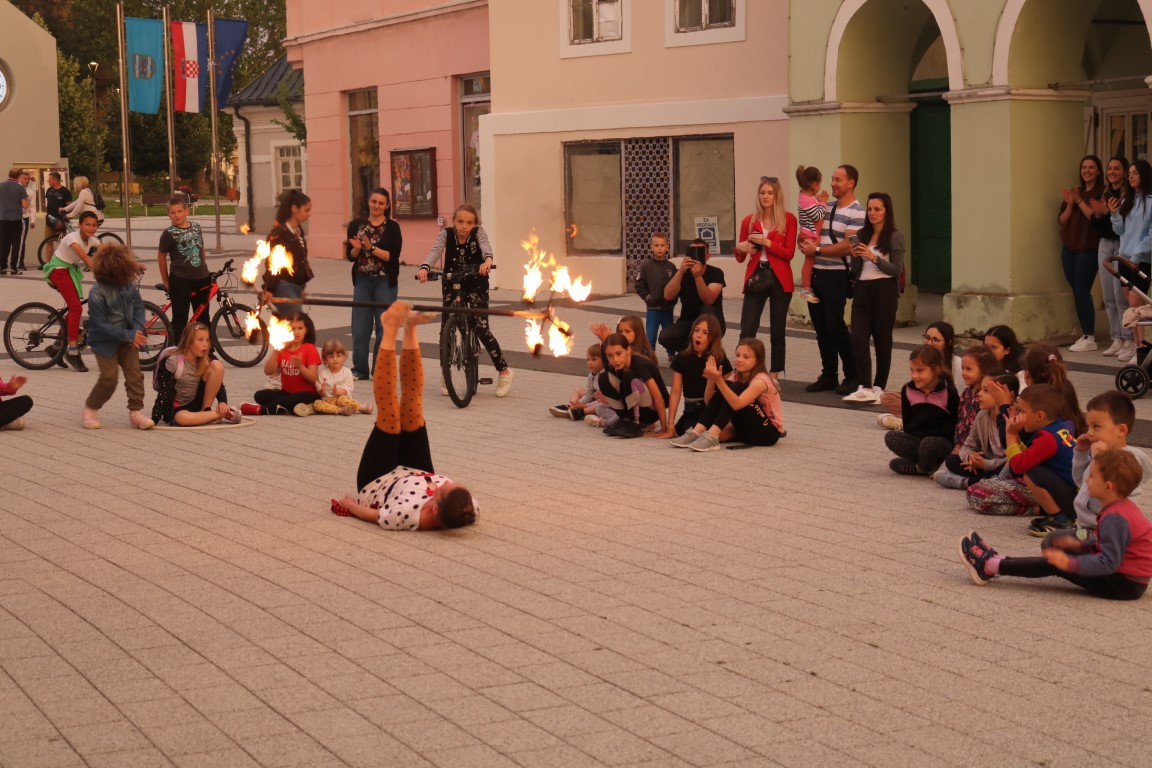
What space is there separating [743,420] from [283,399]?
14.0 ft

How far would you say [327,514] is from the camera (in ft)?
32.3

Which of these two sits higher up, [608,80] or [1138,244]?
[608,80]

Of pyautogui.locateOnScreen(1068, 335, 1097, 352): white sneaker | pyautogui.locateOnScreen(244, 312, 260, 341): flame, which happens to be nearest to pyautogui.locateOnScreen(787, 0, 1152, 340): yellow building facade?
pyautogui.locateOnScreen(1068, 335, 1097, 352): white sneaker

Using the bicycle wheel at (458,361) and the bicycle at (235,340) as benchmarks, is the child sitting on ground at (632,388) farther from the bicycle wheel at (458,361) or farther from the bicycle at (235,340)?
the bicycle at (235,340)

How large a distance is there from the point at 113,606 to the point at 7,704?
4.81 ft

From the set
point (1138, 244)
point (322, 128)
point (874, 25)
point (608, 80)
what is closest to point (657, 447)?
point (1138, 244)

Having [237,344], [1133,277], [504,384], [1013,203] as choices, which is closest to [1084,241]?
[1013,203]

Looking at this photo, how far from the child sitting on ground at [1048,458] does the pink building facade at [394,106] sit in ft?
70.2

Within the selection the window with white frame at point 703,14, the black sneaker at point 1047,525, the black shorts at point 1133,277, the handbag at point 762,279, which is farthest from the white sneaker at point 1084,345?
the black sneaker at point 1047,525

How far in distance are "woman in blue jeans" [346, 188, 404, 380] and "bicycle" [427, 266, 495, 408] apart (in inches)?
52.1

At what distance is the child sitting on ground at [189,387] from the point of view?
13273mm

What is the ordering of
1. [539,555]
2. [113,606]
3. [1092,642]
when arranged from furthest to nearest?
[539,555]
[113,606]
[1092,642]

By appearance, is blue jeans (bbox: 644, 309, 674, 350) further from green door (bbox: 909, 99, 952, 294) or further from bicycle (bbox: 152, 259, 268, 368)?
green door (bbox: 909, 99, 952, 294)

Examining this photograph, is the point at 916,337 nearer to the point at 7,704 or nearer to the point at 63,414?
the point at 63,414
